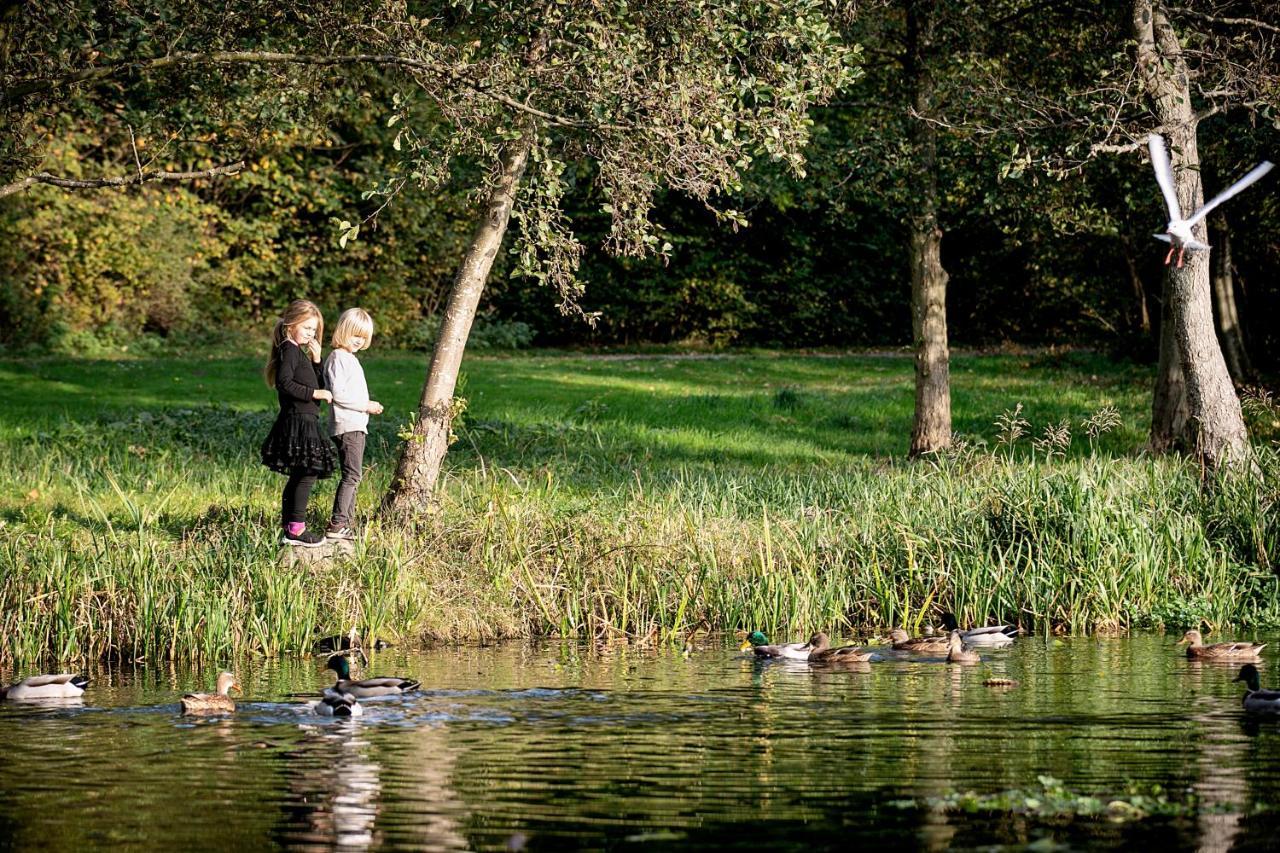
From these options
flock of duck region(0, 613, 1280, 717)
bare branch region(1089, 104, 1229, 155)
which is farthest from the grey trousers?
bare branch region(1089, 104, 1229, 155)

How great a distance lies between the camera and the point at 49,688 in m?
10.5

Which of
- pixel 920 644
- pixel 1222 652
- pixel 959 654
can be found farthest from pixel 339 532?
pixel 1222 652

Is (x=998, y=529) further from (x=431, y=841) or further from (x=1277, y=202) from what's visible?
(x=1277, y=202)

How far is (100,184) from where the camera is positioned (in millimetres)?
13516

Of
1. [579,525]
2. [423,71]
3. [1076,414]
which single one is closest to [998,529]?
[579,525]

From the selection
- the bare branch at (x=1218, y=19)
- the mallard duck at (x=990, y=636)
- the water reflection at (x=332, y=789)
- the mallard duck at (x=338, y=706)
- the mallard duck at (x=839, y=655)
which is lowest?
the water reflection at (x=332, y=789)

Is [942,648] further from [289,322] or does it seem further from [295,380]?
[289,322]

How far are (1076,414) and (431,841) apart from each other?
20138 millimetres

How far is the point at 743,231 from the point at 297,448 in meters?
28.0

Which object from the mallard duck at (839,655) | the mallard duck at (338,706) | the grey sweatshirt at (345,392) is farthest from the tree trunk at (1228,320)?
the mallard duck at (338,706)

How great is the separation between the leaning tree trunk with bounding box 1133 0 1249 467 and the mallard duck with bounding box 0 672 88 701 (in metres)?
12.8

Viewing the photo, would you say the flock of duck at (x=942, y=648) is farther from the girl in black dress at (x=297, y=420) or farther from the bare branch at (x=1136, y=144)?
the bare branch at (x=1136, y=144)

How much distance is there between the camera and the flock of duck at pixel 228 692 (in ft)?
32.4

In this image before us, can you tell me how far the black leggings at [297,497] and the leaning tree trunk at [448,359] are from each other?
1.33m
